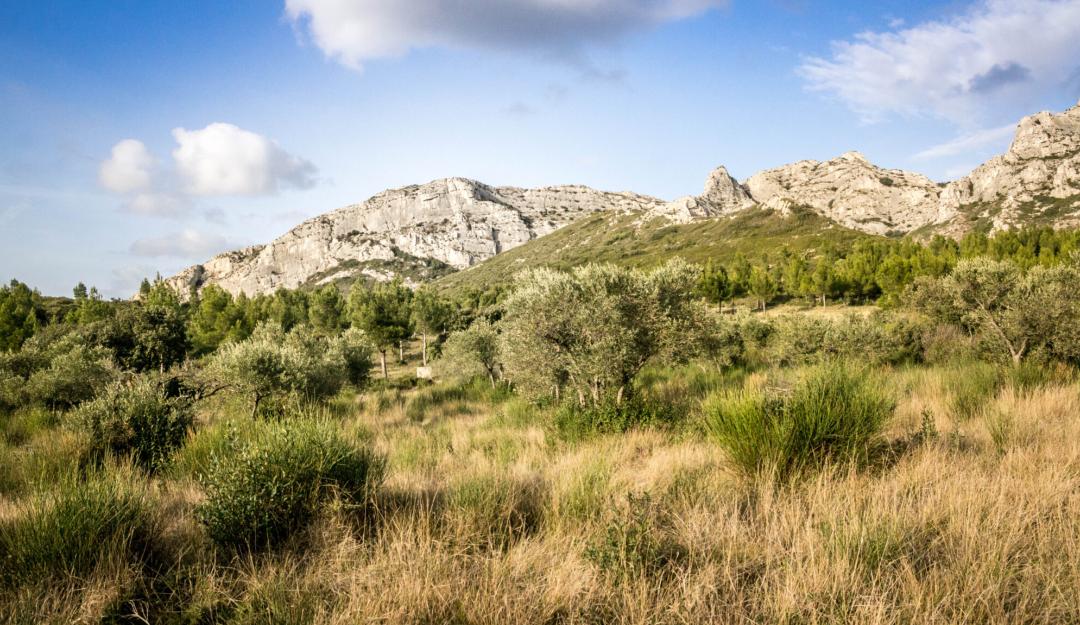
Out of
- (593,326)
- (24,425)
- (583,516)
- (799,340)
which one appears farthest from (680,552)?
(799,340)

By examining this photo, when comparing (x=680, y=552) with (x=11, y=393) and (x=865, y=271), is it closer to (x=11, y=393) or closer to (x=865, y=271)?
(x=11, y=393)

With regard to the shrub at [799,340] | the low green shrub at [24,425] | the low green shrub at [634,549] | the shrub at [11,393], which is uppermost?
the shrub at [11,393]

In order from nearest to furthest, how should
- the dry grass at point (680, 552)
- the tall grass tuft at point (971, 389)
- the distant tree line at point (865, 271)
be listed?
1. the dry grass at point (680, 552)
2. the tall grass tuft at point (971, 389)
3. the distant tree line at point (865, 271)

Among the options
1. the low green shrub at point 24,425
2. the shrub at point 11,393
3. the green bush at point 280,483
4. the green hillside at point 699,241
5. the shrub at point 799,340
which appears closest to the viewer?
the green bush at point 280,483

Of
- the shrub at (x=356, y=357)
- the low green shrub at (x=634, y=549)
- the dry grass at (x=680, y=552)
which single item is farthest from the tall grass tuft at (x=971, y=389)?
the shrub at (x=356, y=357)

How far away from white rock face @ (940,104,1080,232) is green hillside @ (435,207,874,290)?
38.5 m

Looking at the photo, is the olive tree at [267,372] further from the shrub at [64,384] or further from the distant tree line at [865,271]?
the distant tree line at [865,271]

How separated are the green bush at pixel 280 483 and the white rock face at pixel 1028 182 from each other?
176 meters

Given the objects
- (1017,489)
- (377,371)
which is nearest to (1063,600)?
(1017,489)

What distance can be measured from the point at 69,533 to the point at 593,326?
7961 millimetres

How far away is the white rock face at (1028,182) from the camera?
435 feet

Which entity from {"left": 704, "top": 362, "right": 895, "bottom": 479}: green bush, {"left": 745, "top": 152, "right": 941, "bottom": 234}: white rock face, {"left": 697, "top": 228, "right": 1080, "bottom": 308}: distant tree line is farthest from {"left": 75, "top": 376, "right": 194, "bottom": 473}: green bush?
{"left": 745, "top": 152, "right": 941, "bottom": 234}: white rock face

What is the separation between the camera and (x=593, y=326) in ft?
31.8

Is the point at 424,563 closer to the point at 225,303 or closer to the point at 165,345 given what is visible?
the point at 165,345
